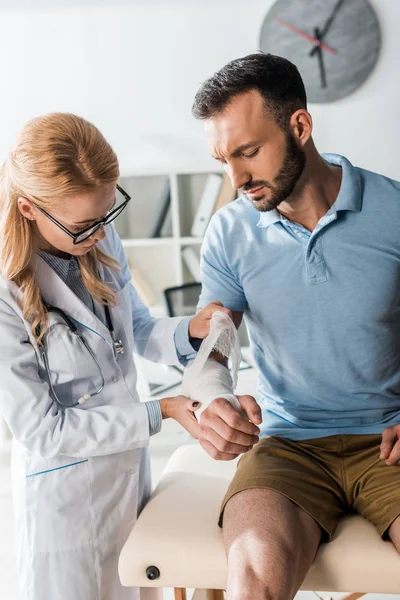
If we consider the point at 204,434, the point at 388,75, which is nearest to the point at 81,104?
the point at 388,75

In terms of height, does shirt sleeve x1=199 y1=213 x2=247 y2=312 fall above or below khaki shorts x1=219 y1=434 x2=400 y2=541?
above

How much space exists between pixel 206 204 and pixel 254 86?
2.08m

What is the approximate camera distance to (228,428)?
1.34 metres

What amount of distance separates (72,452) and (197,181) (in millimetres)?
2535

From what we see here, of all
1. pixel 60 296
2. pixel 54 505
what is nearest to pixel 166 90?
pixel 60 296

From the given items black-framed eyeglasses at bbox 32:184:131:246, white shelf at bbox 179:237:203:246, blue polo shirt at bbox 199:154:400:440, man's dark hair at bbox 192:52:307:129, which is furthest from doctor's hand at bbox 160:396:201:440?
white shelf at bbox 179:237:203:246

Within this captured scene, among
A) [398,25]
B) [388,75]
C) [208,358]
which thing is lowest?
[208,358]

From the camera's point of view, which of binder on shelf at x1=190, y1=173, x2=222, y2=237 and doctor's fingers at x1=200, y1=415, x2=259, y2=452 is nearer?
doctor's fingers at x1=200, y1=415, x2=259, y2=452

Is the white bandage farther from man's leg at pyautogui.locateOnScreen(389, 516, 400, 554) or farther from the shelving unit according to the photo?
the shelving unit

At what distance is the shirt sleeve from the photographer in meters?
1.61

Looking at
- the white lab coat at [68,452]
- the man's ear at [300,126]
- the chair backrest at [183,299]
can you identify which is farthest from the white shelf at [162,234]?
the white lab coat at [68,452]

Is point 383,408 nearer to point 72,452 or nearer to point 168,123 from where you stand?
point 72,452

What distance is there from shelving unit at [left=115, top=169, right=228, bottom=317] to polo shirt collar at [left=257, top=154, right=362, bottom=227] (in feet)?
6.67

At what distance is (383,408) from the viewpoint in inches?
60.0
